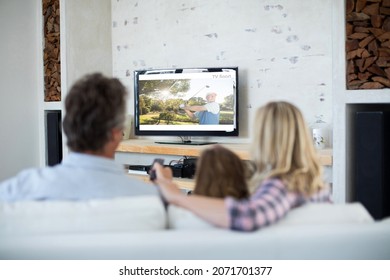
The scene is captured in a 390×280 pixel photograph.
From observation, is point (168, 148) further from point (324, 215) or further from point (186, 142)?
point (324, 215)

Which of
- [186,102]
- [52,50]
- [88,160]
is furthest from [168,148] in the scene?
[88,160]

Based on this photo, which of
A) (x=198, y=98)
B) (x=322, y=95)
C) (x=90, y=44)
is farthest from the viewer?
(x=90, y=44)

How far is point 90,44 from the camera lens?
5.21 meters

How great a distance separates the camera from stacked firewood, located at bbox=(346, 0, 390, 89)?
3251 mm

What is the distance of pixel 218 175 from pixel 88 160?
0.41 metres

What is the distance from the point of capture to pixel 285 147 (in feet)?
4.87

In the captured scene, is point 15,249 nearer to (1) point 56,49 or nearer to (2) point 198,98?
(2) point 198,98

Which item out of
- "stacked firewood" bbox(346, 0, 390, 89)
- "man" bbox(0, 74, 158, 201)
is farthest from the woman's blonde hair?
"stacked firewood" bbox(346, 0, 390, 89)

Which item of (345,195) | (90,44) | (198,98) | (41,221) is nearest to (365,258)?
(41,221)

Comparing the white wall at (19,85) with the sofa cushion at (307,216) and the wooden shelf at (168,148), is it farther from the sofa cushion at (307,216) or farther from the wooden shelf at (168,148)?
the sofa cushion at (307,216)

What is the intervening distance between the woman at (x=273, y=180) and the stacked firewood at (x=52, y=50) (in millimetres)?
3912

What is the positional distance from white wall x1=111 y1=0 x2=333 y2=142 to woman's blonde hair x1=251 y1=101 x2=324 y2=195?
2.65 metres

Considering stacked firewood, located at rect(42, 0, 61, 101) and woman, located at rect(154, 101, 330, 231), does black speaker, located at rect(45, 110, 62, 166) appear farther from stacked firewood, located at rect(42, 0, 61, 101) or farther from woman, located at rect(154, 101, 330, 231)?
woman, located at rect(154, 101, 330, 231)

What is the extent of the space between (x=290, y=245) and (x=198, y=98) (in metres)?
3.35
